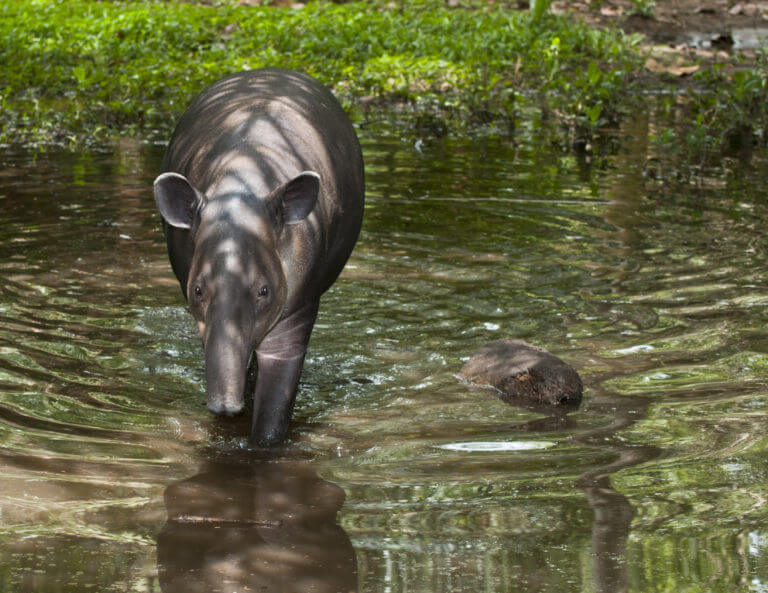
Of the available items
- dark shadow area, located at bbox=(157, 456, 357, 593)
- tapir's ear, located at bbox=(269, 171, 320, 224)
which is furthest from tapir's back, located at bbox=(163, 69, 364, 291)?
dark shadow area, located at bbox=(157, 456, 357, 593)

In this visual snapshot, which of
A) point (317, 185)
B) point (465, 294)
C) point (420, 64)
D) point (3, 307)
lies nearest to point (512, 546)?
point (317, 185)

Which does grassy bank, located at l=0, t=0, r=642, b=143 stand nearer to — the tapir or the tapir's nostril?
the tapir

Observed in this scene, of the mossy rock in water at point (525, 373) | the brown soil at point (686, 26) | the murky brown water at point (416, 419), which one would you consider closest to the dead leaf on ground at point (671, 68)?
the brown soil at point (686, 26)

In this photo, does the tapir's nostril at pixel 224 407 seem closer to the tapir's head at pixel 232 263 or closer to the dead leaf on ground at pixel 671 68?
the tapir's head at pixel 232 263

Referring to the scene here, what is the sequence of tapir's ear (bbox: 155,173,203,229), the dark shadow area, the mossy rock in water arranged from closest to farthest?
the dark shadow area
tapir's ear (bbox: 155,173,203,229)
the mossy rock in water

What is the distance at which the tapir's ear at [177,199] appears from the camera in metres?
4.62

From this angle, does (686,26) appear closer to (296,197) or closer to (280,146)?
(280,146)

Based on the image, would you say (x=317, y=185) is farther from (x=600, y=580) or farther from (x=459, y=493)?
(x=600, y=580)

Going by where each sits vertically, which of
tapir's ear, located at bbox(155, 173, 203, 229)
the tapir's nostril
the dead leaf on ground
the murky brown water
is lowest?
the murky brown water

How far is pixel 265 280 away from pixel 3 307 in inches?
112

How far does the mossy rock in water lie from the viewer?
556 cm

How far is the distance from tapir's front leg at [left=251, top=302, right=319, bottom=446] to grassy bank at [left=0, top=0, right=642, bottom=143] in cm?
684

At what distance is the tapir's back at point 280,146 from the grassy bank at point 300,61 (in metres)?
5.78

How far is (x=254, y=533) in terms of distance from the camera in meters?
4.10
